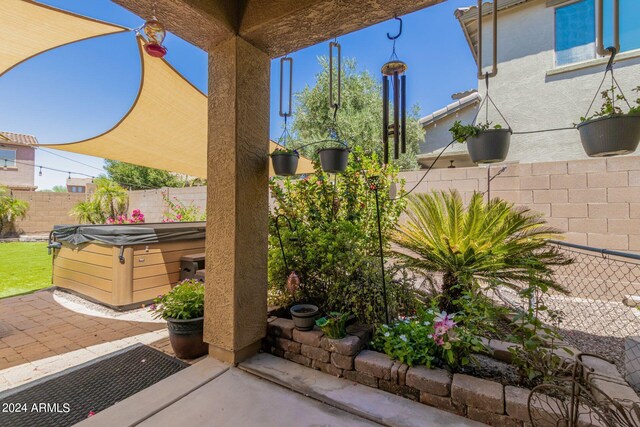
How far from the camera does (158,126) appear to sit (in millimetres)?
4422

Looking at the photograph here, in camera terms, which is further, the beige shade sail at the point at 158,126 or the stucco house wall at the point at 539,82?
the stucco house wall at the point at 539,82

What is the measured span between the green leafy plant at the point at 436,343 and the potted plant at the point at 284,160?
1.65 m

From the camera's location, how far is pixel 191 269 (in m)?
4.74

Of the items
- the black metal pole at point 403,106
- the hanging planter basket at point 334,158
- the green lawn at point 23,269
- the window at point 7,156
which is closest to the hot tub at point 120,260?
the green lawn at point 23,269

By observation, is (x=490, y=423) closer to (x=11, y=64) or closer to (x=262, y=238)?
A: (x=262, y=238)

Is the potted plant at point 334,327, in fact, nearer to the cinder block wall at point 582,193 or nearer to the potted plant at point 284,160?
the potted plant at point 284,160

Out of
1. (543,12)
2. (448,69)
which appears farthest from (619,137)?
(448,69)

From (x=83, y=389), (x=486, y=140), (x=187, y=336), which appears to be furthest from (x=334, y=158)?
(x=83, y=389)

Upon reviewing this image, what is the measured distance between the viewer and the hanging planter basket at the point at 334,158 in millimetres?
2553

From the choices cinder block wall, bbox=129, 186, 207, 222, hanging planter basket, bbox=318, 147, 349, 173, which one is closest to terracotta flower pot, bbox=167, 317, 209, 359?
hanging planter basket, bbox=318, 147, 349, 173

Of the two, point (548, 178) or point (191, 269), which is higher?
point (548, 178)

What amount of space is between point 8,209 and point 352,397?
15607mm

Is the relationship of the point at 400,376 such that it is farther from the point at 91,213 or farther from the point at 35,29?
the point at 91,213

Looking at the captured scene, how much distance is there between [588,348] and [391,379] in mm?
2547
